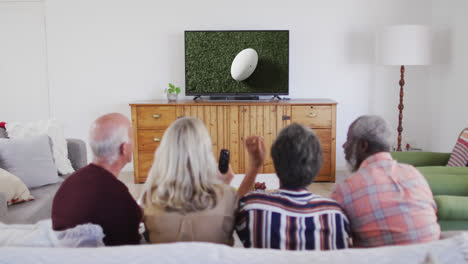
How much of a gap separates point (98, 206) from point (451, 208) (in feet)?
5.07

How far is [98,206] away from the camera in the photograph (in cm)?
149

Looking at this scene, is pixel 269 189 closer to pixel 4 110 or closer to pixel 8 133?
pixel 8 133

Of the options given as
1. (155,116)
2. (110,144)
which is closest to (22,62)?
(155,116)

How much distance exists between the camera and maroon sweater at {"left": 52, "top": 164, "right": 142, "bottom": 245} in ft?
4.89

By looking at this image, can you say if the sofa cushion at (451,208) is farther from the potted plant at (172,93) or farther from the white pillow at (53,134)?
the potted plant at (172,93)

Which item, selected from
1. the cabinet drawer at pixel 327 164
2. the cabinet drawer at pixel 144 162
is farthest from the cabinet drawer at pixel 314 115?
the cabinet drawer at pixel 144 162

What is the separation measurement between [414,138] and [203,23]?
2767 mm

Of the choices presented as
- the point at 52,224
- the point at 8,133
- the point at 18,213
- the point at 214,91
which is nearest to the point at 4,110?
the point at 8,133

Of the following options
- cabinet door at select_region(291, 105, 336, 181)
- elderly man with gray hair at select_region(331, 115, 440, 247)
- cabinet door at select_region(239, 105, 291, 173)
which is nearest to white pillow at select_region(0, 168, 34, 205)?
elderly man with gray hair at select_region(331, 115, 440, 247)

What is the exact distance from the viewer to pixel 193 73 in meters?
4.79

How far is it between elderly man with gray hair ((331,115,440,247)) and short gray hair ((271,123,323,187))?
0.69 ft

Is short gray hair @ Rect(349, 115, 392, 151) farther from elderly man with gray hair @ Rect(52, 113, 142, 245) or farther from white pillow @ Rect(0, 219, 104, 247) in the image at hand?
white pillow @ Rect(0, 219, 104, 247)

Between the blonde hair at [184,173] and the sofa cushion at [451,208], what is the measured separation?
1.14 m

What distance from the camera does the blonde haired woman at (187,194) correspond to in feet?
4.74
